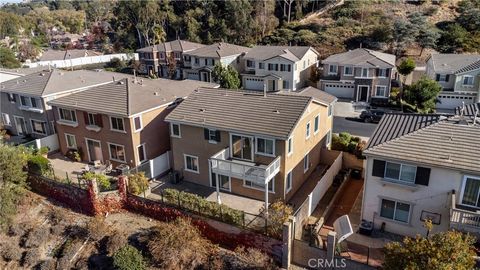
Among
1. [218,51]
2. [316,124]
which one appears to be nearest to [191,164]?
[316,124]

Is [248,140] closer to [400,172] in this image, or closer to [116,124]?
[400,172]

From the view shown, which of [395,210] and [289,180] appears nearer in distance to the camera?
[395,210]

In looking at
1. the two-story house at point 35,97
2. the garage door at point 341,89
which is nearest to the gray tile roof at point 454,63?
the garage door at point 341,89

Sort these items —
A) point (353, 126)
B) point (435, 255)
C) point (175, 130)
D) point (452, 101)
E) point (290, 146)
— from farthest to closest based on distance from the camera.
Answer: point (452, 101) < point (353, 126) < point (175, 130) < point (290, 146) < point (435, 255)

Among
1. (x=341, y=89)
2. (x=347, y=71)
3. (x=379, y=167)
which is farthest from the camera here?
(x=341, y=89)

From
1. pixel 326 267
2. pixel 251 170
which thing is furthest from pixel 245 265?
pixel 251 170

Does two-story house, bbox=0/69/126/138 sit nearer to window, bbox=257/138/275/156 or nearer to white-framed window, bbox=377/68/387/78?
window, bbox=257/138/275/156

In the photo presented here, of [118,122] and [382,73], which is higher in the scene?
[382,73]
